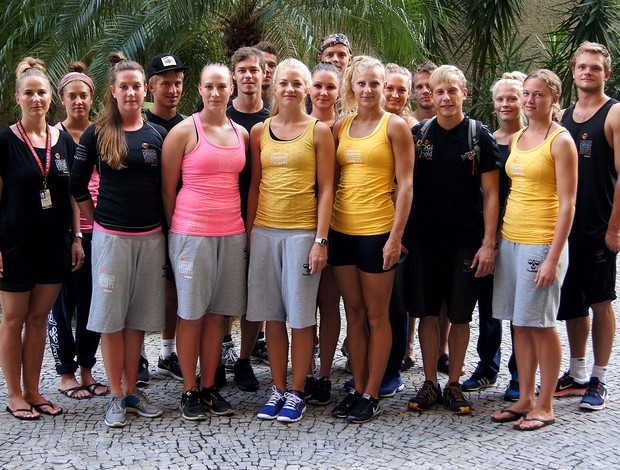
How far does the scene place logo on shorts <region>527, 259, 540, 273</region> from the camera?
474 centimetres

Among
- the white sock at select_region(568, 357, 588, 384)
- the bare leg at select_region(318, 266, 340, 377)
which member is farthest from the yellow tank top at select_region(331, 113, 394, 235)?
the white sock at select_region(568, 357, 588, 384)

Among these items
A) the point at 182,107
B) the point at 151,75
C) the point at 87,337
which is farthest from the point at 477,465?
the point at 182,107

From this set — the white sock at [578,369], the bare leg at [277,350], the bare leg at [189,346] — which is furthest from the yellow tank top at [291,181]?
the white sock at [578,369]

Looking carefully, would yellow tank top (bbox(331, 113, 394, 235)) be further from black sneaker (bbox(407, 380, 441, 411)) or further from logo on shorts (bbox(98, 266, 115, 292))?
logo on shorts (bbox(98, 266, 115, 292))

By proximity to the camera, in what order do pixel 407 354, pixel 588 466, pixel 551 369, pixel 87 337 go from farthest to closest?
pixel 407 354
pixel 87 337
pixel 551 369
pixel 588 466

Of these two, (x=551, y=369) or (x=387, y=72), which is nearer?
(x=551, y=369)

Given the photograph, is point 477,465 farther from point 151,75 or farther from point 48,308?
point 151,75

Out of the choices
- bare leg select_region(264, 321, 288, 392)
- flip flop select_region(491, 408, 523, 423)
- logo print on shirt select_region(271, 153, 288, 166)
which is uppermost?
logo print on shirt select_region(271, 153, 288, 166)

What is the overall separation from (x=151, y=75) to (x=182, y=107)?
165 inches


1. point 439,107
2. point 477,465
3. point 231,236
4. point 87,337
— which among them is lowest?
point 477,465

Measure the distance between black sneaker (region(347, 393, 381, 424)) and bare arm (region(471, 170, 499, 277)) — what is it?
1.06 m

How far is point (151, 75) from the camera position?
5496 mm

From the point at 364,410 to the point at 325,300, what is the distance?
0.81m

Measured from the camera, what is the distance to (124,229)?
15.7ft
